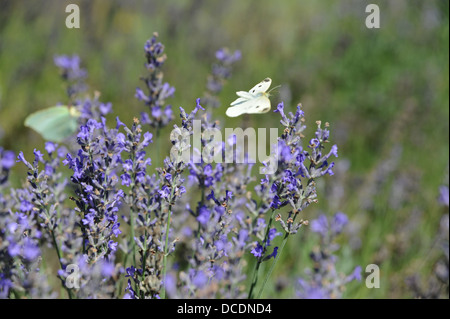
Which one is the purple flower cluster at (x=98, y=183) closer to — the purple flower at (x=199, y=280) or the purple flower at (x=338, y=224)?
the purple flower at (x=199, y=280)

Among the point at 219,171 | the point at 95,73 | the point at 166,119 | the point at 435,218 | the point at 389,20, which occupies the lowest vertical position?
the point at 435,218

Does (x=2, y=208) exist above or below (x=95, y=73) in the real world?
below

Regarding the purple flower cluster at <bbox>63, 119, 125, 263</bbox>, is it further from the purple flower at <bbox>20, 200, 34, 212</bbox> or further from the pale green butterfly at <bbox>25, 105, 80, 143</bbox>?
the pale green butterfly at <bbox>25, 105, 80, 143</bbox>

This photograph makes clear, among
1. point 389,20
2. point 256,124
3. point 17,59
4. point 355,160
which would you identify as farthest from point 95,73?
point 389,20

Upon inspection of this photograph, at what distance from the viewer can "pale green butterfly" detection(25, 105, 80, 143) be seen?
2.43m

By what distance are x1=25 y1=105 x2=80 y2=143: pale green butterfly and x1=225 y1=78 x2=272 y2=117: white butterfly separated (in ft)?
3.83

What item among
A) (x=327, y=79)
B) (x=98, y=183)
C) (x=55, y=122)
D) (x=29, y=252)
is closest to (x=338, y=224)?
(x=98, y=183)

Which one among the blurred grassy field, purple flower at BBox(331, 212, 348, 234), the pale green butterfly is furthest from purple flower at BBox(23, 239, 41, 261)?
the blurred grassy field

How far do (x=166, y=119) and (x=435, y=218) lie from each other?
2691mm

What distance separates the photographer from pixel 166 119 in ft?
6.53

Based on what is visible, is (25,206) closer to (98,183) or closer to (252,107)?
(98,183)

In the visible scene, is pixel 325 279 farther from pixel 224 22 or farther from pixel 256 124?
pixel 224 22

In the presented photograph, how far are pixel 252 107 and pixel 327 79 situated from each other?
420 cm

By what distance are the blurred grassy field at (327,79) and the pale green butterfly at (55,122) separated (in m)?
0.72
